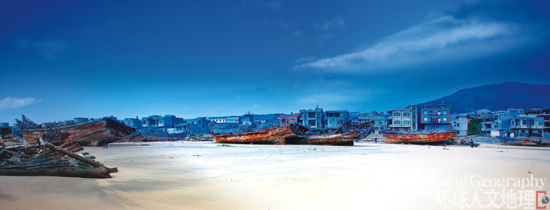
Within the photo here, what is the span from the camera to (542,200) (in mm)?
5406

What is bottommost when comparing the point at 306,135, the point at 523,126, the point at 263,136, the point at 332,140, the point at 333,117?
the point at 332,140

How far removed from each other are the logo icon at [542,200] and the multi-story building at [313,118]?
238 ft

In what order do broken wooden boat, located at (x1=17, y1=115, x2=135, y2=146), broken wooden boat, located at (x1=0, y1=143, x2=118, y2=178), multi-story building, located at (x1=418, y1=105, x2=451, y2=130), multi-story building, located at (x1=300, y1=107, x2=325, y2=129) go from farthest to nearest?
1. multi-story building, located at (x1=300, y1=107, x2=325, y2=129)
2. multi-story building, located at (x1=418, y1=105, x2=451, y2=130)
3. broken wooden boat, located at (x1=17, y1=115, x2=135, y2=146)
4. broken wooden boat, located at (x1=0, y1=143, x2=118, y2=178)

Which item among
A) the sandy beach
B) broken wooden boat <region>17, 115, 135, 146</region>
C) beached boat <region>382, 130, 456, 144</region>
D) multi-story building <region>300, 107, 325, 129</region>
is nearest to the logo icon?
the sandy beach

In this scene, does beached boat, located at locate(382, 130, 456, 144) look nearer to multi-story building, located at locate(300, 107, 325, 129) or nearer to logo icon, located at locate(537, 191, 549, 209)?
logo icon, located at locate(537, 191, 549, 209)

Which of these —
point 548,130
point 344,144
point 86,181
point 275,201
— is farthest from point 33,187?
point 548,130

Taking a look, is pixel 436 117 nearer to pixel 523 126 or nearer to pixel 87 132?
pixel 523 126

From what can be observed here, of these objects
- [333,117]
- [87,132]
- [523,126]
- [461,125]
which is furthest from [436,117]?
[87,132]

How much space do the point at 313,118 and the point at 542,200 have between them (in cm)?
7461

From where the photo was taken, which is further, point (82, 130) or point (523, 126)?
point (523, 126)

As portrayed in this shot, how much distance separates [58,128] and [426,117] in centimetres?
7598

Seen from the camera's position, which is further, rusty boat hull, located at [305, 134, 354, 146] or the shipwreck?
the shipwreck

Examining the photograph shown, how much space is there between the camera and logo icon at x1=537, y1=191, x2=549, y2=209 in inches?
200

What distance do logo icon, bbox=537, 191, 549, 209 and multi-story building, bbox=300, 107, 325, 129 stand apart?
72.4 m
